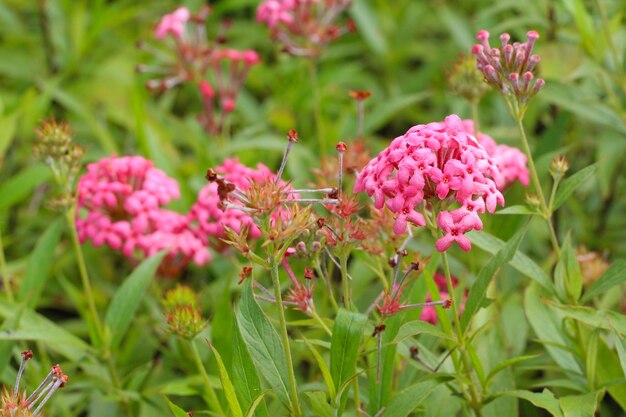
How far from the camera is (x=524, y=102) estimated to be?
7.31 feet

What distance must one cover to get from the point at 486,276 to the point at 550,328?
51cm

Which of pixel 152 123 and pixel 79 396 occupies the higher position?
pixel 152 123

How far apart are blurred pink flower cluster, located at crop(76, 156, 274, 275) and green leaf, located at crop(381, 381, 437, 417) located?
0.82 meters

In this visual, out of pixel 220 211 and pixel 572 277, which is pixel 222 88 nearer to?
pixel 220 211

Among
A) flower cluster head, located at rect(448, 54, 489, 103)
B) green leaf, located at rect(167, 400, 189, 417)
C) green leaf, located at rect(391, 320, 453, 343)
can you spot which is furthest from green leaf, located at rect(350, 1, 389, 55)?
green leaf, located at rect(167, 400, 189, 417)

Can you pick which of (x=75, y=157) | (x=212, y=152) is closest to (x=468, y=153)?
(x=75, y=157)

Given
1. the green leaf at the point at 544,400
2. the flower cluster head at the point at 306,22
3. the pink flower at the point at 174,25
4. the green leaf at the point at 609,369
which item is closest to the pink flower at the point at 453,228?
the green leaf at the point at 544,400

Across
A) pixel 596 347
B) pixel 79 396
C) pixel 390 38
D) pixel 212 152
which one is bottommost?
pixel 79 396

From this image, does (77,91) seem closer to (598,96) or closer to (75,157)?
(75,157)

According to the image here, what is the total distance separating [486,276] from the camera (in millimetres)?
2205

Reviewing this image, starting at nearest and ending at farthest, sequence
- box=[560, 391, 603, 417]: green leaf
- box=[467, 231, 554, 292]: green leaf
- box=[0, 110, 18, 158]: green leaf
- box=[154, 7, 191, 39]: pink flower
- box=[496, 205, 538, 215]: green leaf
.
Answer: box=[560, 391, 603, 417]: green leaf → box=[496, 205, 538, 215]: green leaf → box=[467, 231, 554, 292]: green leaf → box=[0, 110, 18, 158]: green leaf → box=[154, 7, 191, 39]: pink flower

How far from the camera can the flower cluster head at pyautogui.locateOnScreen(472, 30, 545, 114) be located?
7.17ft

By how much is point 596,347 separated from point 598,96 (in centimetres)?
159

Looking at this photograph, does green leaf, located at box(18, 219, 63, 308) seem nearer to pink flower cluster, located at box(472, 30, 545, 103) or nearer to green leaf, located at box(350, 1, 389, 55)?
pink flower cluster, located at box(472, 30, 545, 103)
